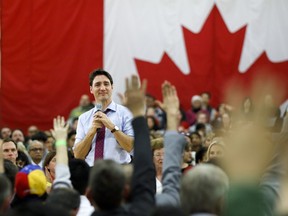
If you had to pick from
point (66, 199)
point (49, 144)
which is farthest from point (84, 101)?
point (66, 199)

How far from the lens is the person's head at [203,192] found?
4.69 metres

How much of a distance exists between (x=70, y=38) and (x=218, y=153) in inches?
411

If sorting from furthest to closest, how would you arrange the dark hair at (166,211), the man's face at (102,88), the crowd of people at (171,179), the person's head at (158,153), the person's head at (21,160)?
the person's head at (21,160) < the person's head at (158,153) < the man's face at (102,88) < the dark hair at (166,211) < the crowd of people at (171,179)

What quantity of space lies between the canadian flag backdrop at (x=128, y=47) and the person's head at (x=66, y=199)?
1310 cm

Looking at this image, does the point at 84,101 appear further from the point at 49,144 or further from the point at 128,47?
the point at 49,144

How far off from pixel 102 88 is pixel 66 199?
10.2 feet

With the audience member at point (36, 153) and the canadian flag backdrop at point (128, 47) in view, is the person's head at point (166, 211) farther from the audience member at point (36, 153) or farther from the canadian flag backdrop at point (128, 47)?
the canadian flag backdrop at point (128, 47)

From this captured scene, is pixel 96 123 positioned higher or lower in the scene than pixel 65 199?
higher

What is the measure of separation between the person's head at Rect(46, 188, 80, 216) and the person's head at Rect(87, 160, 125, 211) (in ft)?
1.24

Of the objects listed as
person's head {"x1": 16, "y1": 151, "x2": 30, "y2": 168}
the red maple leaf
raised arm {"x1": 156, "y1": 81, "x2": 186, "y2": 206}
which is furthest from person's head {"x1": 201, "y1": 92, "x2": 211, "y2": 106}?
raised arm {"x1": 156, "y1": 81, "x2": 186, "y2": 206}

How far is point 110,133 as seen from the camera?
8.16 meters

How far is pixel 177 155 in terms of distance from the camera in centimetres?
528

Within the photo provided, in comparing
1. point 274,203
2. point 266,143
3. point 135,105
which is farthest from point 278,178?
point 135,105

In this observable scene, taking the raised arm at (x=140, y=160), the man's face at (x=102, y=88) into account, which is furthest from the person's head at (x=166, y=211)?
the man's face at (x=102, y=88)
